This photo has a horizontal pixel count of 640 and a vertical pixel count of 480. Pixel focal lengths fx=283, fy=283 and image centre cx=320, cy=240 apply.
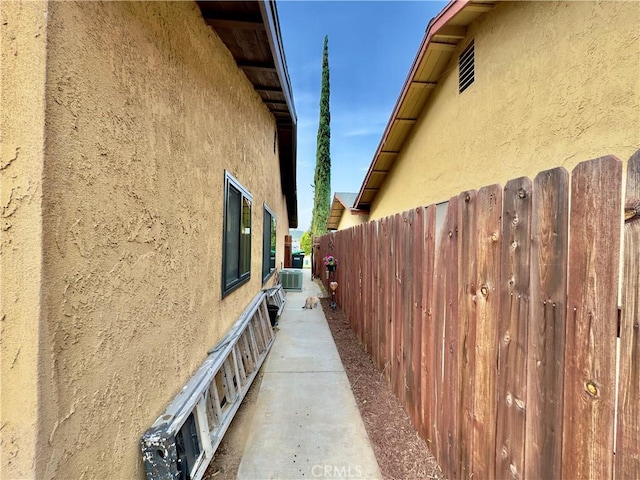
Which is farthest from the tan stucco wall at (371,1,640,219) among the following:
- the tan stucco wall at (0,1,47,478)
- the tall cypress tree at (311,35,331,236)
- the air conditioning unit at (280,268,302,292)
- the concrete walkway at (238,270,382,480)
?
the tall cypress tree at (311,35,331,236)

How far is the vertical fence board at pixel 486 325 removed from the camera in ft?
5.11

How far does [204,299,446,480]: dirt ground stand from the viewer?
217 centimetres

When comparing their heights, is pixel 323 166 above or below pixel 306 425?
above

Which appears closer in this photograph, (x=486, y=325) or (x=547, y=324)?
(x=547, y=324)

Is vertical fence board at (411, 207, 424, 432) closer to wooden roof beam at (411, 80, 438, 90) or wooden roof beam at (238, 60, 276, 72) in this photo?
wooden roof beam at (238, 60, 276, 72)

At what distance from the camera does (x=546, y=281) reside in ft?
4.06

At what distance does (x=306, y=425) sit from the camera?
8.85 ft

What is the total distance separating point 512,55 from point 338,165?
69.0ft

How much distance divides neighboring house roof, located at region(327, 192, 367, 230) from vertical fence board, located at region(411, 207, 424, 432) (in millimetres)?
8979

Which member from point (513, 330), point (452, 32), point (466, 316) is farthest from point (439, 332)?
point (452, 32)

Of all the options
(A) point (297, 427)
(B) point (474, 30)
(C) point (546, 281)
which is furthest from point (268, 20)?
(A) point (297, 427)

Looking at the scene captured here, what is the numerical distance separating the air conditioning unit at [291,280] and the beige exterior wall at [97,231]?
308 inches

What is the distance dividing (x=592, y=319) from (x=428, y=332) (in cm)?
141

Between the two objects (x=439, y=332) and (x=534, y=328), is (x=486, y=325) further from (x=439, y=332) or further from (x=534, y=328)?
(x=439, y=332)
